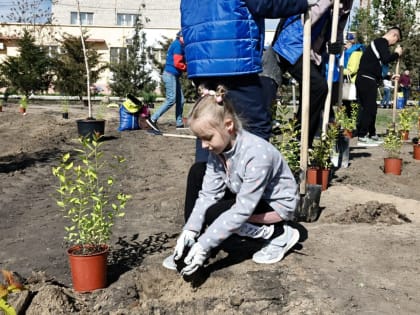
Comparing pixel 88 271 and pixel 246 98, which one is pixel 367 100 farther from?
pixel 88 271

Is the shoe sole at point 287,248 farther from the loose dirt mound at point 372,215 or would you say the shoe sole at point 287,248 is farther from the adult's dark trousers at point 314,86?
the adult's dark trousers at point 314,86

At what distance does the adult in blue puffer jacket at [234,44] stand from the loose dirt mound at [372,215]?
97 cm

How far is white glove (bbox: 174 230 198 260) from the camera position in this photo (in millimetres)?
3121

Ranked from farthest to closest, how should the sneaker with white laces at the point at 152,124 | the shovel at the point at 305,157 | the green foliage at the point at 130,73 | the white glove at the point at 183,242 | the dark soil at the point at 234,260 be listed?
the green foliage at the point at 130,73
the sneaker with white laces at the point at 152,124
the shovel at the point at 305,157
the white glove at the point at 183,242
the dark soil at the point at 234,260

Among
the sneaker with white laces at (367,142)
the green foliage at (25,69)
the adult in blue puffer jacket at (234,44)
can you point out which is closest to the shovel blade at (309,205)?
the adult in blue puffer jacket at (234,44)

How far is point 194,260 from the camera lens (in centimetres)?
296

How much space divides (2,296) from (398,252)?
7.61 feet

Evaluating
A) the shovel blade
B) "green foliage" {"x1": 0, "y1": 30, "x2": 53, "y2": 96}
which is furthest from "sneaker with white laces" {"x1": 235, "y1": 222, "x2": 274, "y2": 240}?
"green foliage" {"x1": 0, "y1": 30, "x2": 53, "y2": 96}

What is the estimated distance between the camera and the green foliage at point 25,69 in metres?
22.4

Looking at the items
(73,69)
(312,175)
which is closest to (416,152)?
(312,175)

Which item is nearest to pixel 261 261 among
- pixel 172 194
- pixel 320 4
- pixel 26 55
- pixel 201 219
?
pixel 201 219

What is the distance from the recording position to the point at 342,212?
14.5ft

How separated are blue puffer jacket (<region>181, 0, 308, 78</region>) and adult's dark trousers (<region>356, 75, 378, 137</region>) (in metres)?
5.45

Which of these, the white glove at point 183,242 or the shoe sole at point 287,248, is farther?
the shoe sole at point 287,248
